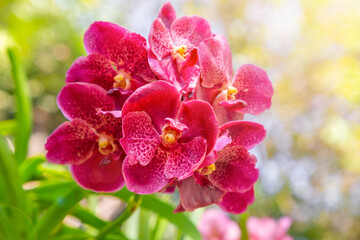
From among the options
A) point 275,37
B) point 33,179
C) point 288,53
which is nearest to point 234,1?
point 275,37

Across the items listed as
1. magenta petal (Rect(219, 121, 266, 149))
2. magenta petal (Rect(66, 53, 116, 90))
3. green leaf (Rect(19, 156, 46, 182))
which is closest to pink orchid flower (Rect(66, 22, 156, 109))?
magenta petal (Rect(66, 53, 116, 90))

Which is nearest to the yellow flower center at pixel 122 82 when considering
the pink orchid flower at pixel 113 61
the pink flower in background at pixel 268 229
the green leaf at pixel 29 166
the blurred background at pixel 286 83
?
the pink orchid flower at pixel 113 61

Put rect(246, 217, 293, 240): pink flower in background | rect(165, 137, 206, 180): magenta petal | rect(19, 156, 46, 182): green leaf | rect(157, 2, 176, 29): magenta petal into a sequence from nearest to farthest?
rect(165, 137, 206, 180): magenta petal
rect(157, 2, 176, 29): magenta petal
rect(19, 156, 46, 182): green leaf
rect(246, 217, 293, 240): pink flower in background

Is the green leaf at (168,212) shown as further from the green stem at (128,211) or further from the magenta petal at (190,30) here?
the magenta petal at (190,30)

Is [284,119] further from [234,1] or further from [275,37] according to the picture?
[234,1]

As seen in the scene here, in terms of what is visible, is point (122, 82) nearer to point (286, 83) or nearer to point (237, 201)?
point (237, 201)

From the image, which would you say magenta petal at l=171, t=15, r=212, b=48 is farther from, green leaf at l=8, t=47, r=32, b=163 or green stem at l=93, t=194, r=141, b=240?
green leaf at l=8, t=47, r=32, b=163
